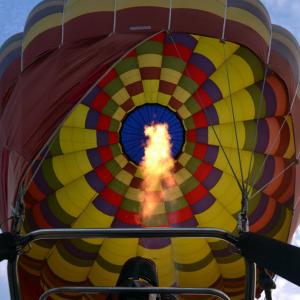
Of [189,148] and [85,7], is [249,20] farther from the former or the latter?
[189,148]

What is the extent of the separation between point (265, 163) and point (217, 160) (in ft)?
2.24

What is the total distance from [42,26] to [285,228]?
13.2 feet

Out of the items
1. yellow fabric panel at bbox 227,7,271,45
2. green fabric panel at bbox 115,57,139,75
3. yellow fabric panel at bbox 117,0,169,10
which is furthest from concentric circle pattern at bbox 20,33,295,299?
yellow fabric panel at bbox 117,0,169,10

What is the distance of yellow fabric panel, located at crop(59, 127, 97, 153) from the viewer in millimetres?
7902

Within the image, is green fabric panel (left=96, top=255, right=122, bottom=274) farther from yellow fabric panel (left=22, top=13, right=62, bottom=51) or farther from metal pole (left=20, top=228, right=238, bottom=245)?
metal pole (left=20, top=228, right=238, bottom=245)

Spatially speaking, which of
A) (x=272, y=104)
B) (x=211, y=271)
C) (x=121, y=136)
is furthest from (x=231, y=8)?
(x=211, y=271)

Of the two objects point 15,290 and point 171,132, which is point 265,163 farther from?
point 15,290

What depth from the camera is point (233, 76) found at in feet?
24.9

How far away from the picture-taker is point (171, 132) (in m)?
8.17

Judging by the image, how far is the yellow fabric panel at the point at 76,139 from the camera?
790cm

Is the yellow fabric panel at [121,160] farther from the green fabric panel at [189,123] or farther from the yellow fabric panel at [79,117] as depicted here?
the green fabric panel at [189,123]

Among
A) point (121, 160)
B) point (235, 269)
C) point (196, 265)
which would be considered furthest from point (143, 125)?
point (235, 269)

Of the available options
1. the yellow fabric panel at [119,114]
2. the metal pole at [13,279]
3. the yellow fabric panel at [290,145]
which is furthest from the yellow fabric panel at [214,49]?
the metal pole at [13,279]

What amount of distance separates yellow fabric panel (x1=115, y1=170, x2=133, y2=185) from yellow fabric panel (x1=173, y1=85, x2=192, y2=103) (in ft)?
4.31
